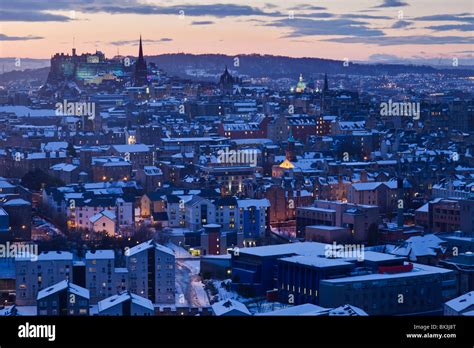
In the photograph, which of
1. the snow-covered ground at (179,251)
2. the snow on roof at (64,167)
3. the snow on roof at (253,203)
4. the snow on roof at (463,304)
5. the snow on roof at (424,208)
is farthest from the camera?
the snow on roof at (64,167)

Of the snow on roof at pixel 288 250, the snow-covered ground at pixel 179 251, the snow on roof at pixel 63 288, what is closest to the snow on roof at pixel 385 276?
the snow on roof at pixel 288 250

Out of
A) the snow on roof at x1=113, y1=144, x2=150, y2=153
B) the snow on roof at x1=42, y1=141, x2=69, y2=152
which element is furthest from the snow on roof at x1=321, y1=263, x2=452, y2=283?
the snow on roof at x1=42, y1=141, x2=69, y2=152

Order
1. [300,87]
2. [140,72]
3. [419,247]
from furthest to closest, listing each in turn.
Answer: [140,72] → [300,87] → [419,247]

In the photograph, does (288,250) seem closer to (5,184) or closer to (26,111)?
(5,184)

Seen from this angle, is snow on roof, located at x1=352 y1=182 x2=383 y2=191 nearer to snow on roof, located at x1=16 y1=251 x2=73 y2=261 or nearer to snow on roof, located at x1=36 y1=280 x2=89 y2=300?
snow on roof, located at x1=16 y1=251 x2=73 y2=261

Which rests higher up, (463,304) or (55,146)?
(463,304)

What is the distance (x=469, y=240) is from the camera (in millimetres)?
7625

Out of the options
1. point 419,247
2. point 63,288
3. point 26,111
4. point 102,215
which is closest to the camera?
point 63,288

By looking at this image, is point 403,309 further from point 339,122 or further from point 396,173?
point 339,122

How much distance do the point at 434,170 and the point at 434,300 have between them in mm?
6305

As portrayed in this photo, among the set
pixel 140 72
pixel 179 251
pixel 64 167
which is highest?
pixel 140 72

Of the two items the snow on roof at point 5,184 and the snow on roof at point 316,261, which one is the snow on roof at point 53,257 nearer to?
the snow on roof at point 316,261

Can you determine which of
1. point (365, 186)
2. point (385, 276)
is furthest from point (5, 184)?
point (385, 276)
